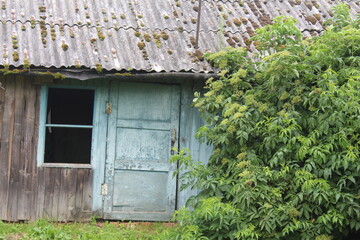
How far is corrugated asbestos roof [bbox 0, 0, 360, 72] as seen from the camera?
705 cm

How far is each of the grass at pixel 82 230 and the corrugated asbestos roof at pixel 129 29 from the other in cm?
229

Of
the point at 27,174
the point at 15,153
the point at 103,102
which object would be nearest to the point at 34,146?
the point at 15,153

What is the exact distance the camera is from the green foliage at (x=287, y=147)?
5613 millimetres

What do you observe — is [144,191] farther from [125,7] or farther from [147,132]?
[125,7]

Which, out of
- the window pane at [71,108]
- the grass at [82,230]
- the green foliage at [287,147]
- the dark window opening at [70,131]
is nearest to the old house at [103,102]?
the grass at [82,230]

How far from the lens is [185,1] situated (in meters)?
9.04

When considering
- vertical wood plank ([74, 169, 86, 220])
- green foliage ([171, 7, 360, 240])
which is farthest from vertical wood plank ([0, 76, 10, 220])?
green foliage ([171, 7, 360, 240])

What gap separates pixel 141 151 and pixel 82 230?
4.90 ft

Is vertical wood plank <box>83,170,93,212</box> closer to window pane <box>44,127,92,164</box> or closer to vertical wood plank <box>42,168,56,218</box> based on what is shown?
vertical wood plank <box>42,168,56,218</box>

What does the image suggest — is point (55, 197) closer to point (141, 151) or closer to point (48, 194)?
point (48, 194)

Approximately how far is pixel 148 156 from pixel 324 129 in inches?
113

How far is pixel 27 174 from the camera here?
23.3ft

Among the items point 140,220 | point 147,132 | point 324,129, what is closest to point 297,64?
point 324,129

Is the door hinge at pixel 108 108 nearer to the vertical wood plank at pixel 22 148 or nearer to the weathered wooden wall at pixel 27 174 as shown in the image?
the weathered wooden wall at pixel 27 174
